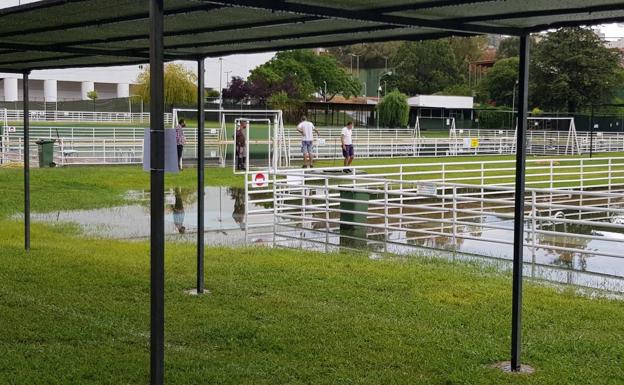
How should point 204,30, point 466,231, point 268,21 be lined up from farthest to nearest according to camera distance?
point 466,231, point 204,30, point 268,21

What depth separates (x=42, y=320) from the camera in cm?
793

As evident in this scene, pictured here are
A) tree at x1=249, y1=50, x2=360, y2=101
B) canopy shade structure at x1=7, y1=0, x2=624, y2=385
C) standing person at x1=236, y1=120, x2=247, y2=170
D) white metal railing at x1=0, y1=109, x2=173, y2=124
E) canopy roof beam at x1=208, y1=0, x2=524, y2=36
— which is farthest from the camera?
tree at x1=249, y1=50, x2=360, y2=101

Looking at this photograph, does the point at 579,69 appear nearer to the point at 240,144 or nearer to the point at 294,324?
the point at 240,144

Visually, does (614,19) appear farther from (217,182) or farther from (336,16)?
(217,182)

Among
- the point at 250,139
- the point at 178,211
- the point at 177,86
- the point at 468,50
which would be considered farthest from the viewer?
the point at 468,50

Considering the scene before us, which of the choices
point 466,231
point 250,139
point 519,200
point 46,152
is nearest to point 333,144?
point 250,139

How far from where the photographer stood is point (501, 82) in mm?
84688

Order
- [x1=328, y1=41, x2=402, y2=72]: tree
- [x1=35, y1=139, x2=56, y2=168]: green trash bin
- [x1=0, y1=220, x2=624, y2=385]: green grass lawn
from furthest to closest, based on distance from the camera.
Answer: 1. [x1=328, y1=41, x2=402, y2=72]: tree
2. [x1=35, y1=139, x2=56, y2=168]: green trash bin
3. [x1=0, y1=220, x2=624, y2=385]: green grass lawn

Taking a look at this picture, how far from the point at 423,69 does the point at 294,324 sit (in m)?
92.5

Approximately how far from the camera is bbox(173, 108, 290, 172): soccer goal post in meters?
23.0

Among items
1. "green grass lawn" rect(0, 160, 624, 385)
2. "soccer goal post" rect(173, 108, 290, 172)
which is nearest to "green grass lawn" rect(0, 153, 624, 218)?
"soccer goal post" rect(173, 108, 290, 172)

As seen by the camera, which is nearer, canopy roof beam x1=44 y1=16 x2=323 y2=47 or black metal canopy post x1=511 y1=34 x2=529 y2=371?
black metal canopy post x1=511 y1=34 x2=529 y2=371

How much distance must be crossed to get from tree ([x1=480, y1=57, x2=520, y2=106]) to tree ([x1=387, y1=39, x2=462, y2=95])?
9.47 m

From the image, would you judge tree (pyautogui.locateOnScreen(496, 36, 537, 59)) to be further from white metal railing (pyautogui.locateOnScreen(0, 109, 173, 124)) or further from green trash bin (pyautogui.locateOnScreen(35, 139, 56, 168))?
green trash bin (pyautogui.locateOnScreen(35, 139, 56, 168))
